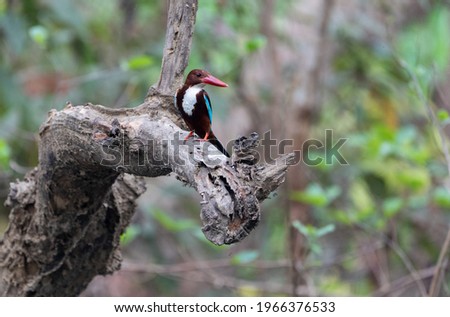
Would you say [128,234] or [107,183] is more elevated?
[128,234]

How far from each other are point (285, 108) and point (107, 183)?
2242 millimetres

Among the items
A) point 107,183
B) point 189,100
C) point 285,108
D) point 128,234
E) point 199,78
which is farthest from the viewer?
point 285,108

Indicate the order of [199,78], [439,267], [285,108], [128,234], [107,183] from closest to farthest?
[107,183] → [199,78] → [439,267] → [128,234] → [285,108]

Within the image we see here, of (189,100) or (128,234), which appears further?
(128,234)

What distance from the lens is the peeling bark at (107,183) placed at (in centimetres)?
161

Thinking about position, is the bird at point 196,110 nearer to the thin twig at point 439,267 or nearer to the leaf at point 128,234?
the leaf at point 128,234

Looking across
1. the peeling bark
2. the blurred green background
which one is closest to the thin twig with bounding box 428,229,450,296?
the blurred green background

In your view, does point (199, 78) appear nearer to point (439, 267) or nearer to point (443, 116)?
point (443, 116)

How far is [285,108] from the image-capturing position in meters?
4.26

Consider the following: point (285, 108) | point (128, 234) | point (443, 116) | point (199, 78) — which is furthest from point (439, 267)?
point (285, 108)

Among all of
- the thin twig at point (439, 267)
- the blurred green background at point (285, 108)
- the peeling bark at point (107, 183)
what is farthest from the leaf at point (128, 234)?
the thin twig at point (439, 267)

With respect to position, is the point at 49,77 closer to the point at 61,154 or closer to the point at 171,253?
the point at 171,253

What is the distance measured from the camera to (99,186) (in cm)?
222
